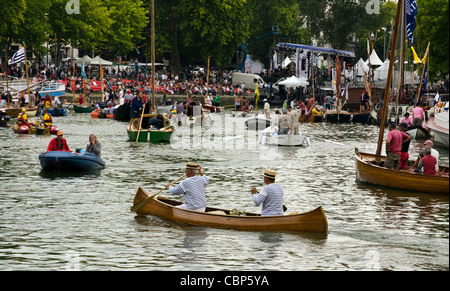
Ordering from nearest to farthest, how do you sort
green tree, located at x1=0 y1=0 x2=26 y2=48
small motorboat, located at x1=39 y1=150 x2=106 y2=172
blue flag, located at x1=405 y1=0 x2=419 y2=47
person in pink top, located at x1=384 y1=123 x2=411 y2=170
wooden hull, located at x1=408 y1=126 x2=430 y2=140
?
1. person in pink top, located at x1=384 y1=123 x2=411 y2=170
2. small motorboat, located at x1=39 y1=150 x2=106 y2=172
3. blue flag, located at x1=405 y1=0 x2=419 y2=47
4. wooden hull, located at x1=408 y1=126 x2=430 y2=140
5. green tree, located at x1=0 y1=0 x2=26 y2=48

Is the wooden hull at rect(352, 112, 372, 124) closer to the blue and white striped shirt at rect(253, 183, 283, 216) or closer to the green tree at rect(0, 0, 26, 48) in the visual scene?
the green tree at rect(0, 0, 26, 48)

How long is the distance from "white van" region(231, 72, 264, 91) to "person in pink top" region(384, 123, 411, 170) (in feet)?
238

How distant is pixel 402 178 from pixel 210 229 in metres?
7.73

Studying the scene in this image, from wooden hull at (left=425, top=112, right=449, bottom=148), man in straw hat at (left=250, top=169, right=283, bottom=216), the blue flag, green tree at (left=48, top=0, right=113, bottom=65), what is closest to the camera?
man in straw hat at (left=250, top=169, right=283, bottom=216)

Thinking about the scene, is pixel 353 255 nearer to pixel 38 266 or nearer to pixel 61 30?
pixel 38 266

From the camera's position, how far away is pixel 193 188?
19.1 meters

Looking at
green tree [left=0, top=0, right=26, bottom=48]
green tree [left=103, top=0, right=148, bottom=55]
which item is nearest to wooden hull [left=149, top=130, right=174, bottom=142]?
green tree [left=0, top=0, right=26, bottom=48]

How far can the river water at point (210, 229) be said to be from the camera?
16.5m

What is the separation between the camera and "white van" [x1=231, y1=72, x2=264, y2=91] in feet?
324

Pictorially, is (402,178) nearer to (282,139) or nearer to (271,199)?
(271,199)

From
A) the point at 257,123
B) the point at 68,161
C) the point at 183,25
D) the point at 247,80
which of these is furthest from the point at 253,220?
the point at 247,80

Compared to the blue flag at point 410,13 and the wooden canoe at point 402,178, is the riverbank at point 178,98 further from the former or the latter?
the wooden canoe at point 402,178

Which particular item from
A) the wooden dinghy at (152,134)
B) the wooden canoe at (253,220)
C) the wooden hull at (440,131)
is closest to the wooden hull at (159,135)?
the wooden dinghy at (152,134)

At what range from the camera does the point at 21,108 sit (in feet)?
193
